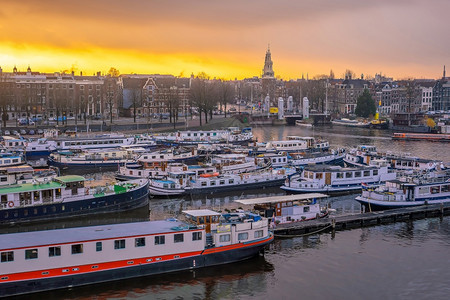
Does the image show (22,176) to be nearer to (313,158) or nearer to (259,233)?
(259,233)

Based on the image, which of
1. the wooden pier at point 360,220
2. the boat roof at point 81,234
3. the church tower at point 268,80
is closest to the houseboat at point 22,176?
the boat roof at point 81,234

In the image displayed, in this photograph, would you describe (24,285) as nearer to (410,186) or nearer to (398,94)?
(410,186)

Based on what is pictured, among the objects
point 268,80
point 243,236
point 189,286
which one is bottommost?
point 189,286

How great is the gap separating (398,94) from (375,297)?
136 metres

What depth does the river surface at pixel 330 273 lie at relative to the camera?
25.3 m

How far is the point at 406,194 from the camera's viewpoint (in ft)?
131

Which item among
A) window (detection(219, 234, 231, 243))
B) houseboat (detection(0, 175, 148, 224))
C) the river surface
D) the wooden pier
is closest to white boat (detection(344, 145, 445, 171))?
the wooden pier

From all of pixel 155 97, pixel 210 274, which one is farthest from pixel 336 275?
pixel 155 97

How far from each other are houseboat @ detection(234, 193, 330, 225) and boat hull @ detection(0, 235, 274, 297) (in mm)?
4437

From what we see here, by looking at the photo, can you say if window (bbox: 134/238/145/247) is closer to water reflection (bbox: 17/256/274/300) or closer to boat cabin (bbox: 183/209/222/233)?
water reflection (bbox: 17/256/274/300)

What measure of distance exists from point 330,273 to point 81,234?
11.9m

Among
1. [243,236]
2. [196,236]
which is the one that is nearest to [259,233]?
[243,236]

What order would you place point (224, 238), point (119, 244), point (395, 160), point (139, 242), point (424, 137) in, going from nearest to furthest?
point (119, 244)
point (139, 242)
point (224, 238)
point (395, 160)
point (424, 137)

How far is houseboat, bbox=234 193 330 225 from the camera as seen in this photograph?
33531 millimetres
